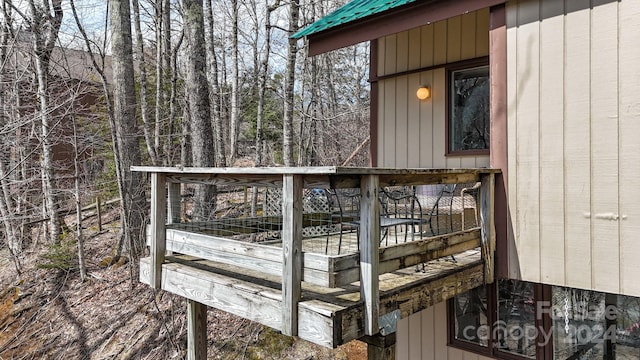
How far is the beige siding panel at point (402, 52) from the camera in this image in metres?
5.11

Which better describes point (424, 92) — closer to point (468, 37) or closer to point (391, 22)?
point (468, 37)

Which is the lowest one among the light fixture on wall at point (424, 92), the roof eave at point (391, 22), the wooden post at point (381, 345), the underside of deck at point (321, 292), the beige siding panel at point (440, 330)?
the beige siding panel at point (440, 330)

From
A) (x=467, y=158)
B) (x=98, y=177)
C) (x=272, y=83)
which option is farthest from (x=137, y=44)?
(x=467, y=158)

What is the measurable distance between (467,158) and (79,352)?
6726 millimetres

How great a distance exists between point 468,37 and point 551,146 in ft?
6.19

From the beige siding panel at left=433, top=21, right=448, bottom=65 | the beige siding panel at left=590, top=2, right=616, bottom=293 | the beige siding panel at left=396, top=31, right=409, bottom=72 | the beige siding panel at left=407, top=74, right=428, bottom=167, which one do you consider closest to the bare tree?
the beige siding panel at left=396, top=31, right=409, bottom=72

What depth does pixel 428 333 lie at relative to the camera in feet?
16.1

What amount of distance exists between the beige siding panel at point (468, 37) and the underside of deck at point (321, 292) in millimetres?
2176

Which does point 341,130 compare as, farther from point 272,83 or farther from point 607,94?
point 607,94

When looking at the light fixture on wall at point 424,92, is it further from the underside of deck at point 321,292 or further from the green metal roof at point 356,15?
the underside of deck at point 321,292

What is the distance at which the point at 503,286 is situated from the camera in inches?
174

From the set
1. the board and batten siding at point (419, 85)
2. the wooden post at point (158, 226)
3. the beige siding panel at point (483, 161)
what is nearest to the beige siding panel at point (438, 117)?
the board and batten siding at point (419, 85)

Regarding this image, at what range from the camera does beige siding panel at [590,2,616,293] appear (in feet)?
9.51

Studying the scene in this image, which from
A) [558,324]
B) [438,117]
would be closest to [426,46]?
[438,117]
